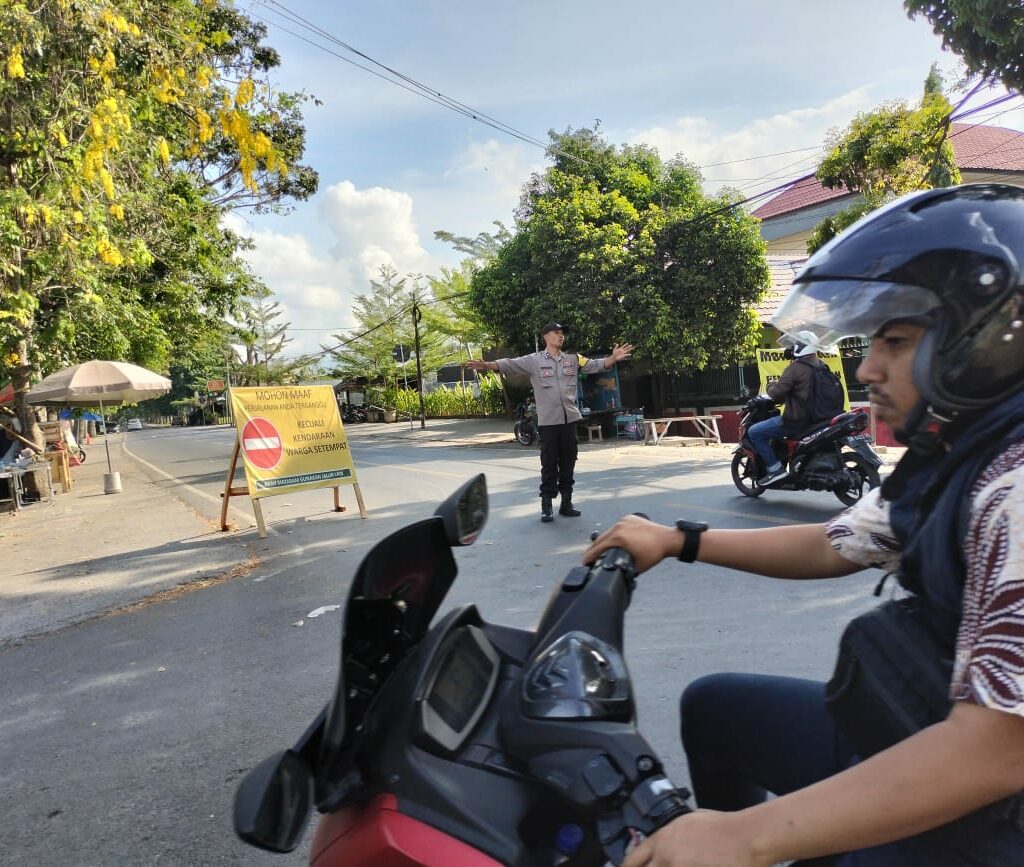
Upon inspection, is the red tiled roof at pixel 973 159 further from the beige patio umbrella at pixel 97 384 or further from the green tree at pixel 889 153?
the beige patio umbrella at pixel 97 384

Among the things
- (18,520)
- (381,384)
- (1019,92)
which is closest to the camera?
(1019,92)

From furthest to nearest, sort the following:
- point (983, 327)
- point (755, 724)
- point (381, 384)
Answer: point (381, 384), point (755, 724), point (983, 327)

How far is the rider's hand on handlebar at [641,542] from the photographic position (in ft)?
5.06

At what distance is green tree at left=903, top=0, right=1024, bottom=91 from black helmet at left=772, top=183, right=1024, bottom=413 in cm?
621

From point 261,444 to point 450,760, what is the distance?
21.3ft

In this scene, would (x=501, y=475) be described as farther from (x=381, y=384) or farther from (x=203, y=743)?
(x=381, y=384)

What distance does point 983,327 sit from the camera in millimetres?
979

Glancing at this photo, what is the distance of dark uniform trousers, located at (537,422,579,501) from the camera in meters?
6.70

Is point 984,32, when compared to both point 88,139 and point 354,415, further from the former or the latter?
point 354,415

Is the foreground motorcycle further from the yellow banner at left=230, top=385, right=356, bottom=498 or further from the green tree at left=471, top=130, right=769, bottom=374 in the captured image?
the green tree at left=471, top=130, right=769, bottom=374

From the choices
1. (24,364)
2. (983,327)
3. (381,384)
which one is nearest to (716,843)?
(983,327)

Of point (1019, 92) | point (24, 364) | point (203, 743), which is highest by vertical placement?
point (1019, 92)

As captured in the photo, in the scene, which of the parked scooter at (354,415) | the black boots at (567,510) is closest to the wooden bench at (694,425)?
the black boots at (567,510)

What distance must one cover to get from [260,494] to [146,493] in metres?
6.88
